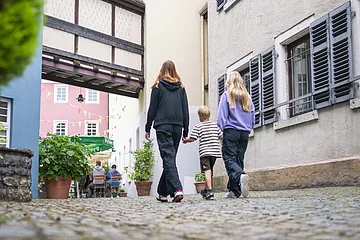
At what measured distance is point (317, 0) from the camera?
1055 centimetres

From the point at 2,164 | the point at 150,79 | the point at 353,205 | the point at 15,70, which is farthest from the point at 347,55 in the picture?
the point at 150,79

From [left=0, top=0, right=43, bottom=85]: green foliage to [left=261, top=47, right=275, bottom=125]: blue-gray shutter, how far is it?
29.9ft

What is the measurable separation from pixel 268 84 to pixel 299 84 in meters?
1.03

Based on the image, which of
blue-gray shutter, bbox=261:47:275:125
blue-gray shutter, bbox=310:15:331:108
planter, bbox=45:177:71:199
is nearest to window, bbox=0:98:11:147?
planter, bbox=45:177:71:199

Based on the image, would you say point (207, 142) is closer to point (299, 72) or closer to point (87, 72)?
point (299, 72)

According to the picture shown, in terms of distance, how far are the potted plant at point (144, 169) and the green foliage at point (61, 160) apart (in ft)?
18.7

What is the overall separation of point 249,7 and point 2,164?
739 centimetres

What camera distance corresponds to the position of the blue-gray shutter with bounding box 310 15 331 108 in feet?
32.4

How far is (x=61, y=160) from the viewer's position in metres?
13.0

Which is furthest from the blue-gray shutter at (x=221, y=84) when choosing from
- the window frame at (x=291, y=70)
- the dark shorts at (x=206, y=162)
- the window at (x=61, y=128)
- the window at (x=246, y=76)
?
the window at (x=61, y=128)

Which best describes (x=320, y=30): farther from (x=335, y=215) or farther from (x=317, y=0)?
(x=335, y=215)

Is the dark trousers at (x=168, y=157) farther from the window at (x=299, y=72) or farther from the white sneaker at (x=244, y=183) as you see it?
the window at (x=299, y=72)

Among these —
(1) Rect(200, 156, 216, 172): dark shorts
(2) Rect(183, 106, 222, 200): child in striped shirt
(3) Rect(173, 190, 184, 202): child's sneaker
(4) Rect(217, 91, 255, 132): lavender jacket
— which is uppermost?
(4) Rect(217, 91, 255, 132): lavender jacket

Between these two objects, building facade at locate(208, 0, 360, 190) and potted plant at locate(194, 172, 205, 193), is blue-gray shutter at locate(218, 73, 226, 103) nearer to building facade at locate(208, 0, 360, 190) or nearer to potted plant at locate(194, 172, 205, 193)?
building facade at locate(208, 0, 360, 190)
